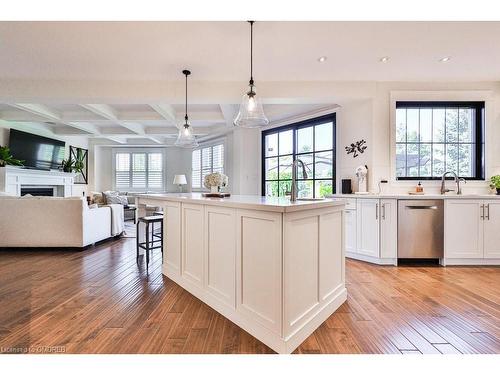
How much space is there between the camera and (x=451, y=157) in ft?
13.2

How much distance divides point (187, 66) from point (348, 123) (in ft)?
8.71

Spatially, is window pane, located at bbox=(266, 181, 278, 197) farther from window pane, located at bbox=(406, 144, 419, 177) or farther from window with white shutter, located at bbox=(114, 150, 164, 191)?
window with white shutter, located at bbox=(114, 150, 164, 191)

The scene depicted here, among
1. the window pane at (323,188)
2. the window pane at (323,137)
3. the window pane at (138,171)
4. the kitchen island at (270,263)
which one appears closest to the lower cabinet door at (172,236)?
the kitchen island at (270,263)

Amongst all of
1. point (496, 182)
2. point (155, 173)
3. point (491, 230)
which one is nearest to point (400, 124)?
point (496, 182)

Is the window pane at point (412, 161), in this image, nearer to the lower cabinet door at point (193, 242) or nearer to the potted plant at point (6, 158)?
the lower cabinet door at point (193, 242)

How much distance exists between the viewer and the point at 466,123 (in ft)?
13.2

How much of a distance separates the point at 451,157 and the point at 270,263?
3.88 metres

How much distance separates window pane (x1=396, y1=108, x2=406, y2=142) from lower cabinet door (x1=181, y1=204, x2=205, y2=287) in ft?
11.1

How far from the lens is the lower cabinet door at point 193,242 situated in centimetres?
235

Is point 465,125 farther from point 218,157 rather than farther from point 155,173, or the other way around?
point 155,173
